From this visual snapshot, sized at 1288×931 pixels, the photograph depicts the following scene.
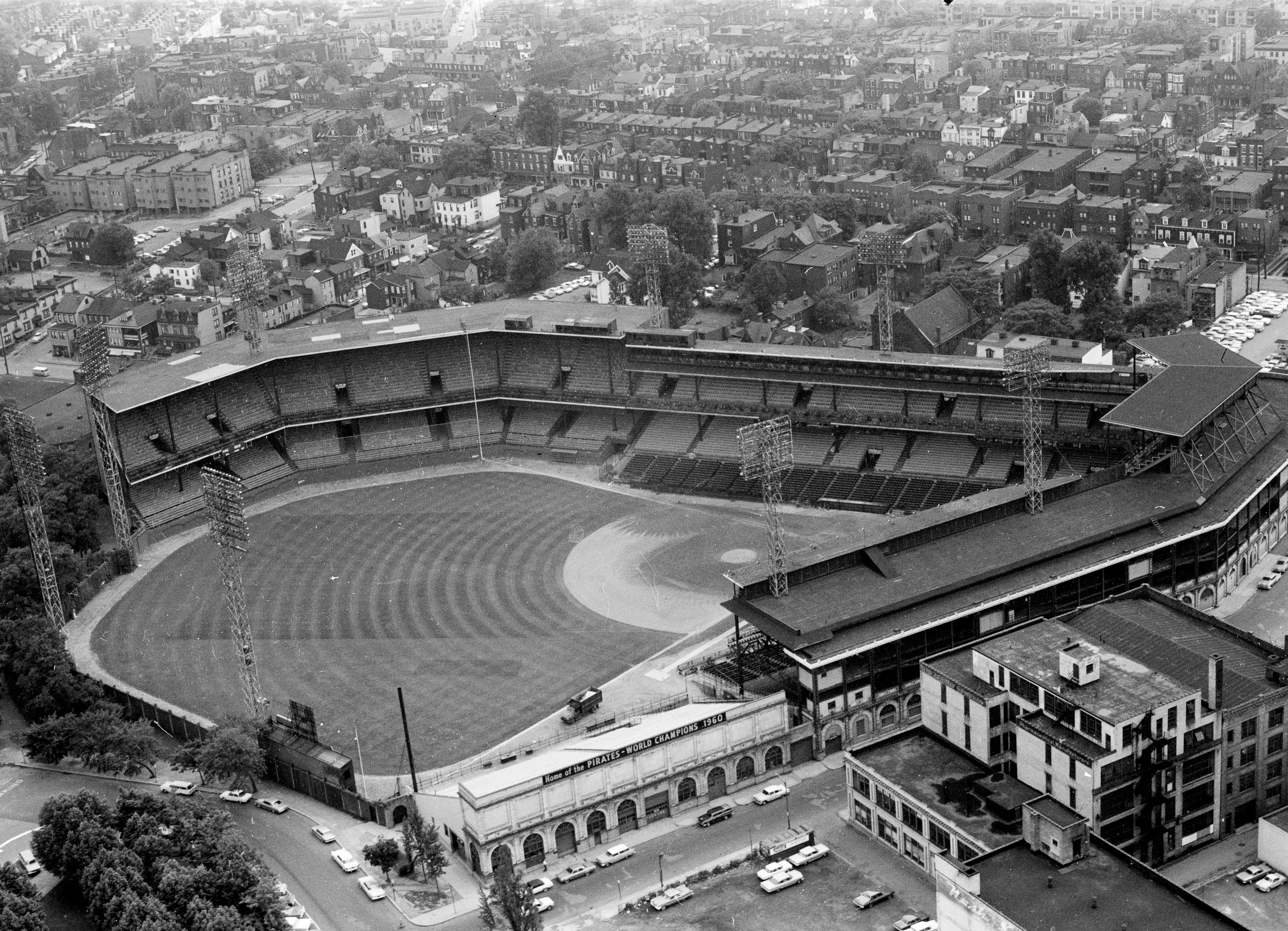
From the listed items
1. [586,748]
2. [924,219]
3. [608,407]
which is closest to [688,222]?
[924,219]

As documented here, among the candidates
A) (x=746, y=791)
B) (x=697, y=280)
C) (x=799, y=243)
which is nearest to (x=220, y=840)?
(x=746, y=791)

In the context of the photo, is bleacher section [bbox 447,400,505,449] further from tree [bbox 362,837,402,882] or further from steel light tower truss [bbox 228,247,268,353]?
tree [bbox 362,837,402,882]

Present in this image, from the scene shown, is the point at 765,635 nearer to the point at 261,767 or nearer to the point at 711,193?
the point at 261,767

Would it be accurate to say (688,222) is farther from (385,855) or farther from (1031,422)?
(385,855)

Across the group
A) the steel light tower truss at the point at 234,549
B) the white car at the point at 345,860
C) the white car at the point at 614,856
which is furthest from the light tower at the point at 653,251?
the white car at the point at 345,860

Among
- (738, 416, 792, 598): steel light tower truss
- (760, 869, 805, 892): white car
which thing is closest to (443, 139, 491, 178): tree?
(738, 416, 792, 598): steel light tower truss
